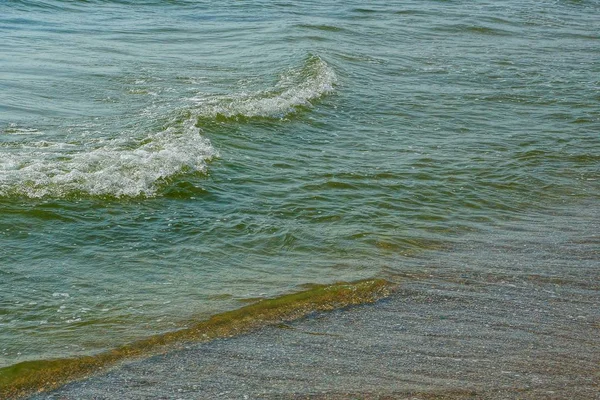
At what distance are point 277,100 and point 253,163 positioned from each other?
2.86 m

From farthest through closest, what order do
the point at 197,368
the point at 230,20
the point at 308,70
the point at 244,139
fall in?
the point at 230,20 < the point at 308,70 < the point at 244,139 < the point at 197,368

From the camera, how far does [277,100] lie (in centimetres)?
1360

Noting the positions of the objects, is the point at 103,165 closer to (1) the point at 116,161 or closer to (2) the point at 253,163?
(1) the point at 116,161

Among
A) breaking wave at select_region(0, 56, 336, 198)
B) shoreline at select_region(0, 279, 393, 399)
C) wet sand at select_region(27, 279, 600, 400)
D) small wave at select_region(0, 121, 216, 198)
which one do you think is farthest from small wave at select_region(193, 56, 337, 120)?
wet sand at select_region(27, 279, 600, 400)

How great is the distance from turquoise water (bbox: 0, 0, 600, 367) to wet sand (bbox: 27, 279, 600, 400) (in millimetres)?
583

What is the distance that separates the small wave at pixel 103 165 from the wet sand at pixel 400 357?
12.2 feet

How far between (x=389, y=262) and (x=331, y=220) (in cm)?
128

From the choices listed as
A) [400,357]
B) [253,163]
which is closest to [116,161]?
[253,163]

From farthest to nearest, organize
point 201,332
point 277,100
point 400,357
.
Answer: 1. point 277,100
2. point 201,332
3. point 400,357

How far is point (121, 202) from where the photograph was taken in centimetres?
920

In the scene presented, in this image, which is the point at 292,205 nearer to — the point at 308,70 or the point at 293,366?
the point at 293,366

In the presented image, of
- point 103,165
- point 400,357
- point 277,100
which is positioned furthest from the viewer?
point 277,100

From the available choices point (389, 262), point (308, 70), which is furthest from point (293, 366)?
point (308, 70)

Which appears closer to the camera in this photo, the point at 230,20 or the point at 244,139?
the point at 244,139
